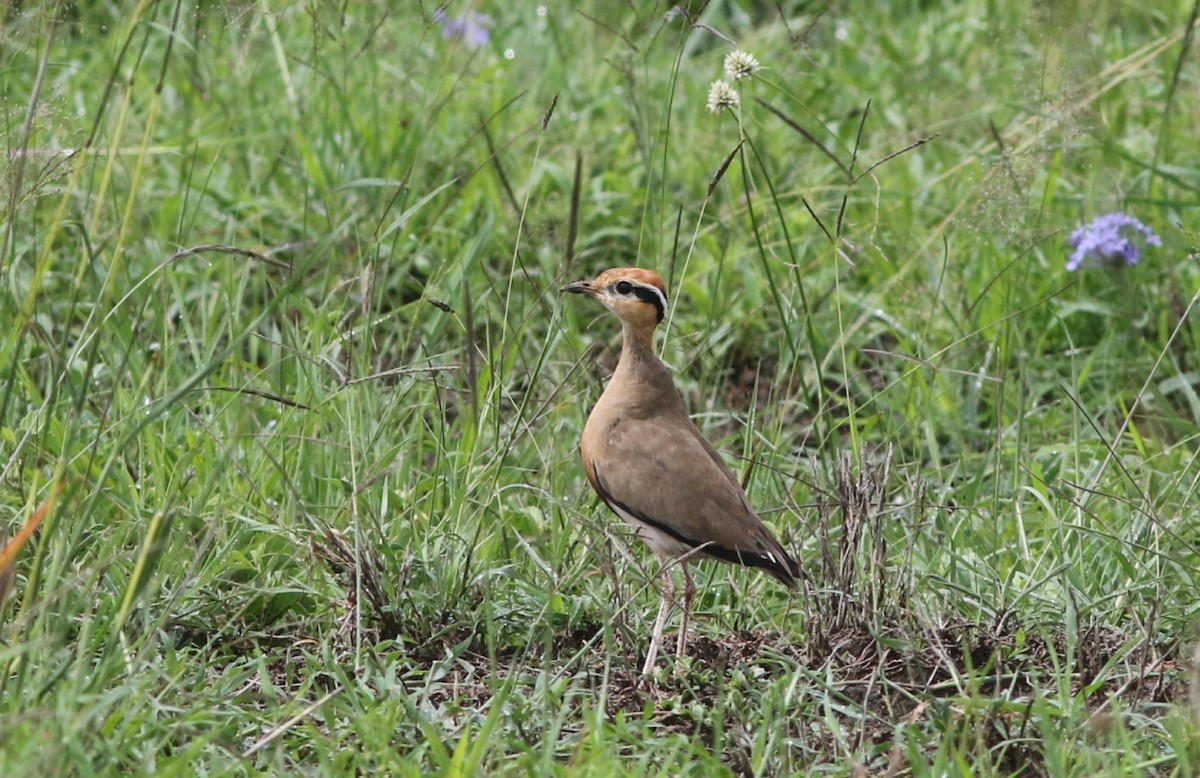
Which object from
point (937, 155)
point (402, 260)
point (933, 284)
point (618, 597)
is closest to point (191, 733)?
point (618, 597)

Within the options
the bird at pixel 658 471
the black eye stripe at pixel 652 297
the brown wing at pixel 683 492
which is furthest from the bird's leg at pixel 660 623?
the black eye stripe at pixel 652 297

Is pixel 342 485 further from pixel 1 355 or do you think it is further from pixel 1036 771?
pixel 1036 771

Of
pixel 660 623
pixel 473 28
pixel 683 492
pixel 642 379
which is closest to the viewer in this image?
pixel 660 623

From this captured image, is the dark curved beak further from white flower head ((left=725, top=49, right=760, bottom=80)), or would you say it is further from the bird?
white flower head ((left=725, top=49, right=760, bottom=80))

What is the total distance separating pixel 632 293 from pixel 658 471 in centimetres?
59

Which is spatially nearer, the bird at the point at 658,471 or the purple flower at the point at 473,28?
the bird at the point at 658,471

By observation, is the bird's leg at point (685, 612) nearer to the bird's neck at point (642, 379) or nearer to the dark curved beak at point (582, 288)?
the bird's neck at point (642, 379)

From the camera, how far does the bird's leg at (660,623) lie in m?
3.72

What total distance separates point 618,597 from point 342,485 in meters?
0.93

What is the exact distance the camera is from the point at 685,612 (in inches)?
152

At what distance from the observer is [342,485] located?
4.31 meters

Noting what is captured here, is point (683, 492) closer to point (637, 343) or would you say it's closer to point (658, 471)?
point (658, 471)

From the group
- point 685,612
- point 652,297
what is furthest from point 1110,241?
point 685,612

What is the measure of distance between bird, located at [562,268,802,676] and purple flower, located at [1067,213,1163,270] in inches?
68.9
